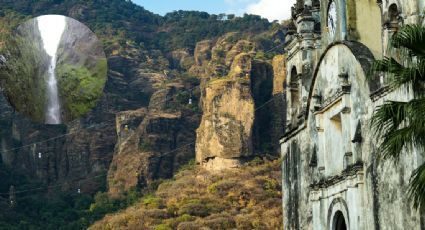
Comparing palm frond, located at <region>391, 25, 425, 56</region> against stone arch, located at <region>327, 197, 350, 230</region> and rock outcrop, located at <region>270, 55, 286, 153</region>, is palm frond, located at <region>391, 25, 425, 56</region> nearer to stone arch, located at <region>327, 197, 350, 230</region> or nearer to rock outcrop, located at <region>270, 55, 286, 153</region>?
stone arch, located at <region>327, 197, 350, 230</region>

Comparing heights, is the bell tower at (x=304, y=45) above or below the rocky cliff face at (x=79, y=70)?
above

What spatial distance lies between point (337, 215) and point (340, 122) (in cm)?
257

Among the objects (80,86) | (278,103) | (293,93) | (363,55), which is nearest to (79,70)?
(80,86)

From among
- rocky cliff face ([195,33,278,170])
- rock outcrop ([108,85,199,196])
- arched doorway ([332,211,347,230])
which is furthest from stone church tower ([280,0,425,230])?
rock outcrop ([108,85,199,196])

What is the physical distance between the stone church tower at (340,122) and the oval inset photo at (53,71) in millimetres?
6934

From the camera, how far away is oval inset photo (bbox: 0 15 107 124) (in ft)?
53.1

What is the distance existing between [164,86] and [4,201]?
25.6 m

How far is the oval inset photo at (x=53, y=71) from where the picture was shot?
16.2 metres

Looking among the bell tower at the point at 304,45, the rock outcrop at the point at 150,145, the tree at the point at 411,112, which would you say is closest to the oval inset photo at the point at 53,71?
the tree at the point at 411,112

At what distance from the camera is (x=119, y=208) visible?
304 feet

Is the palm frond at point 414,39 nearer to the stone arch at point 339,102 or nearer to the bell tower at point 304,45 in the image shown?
the stone arch at point 339,102

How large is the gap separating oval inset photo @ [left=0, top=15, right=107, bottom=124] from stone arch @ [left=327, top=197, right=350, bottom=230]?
7815 millimetres

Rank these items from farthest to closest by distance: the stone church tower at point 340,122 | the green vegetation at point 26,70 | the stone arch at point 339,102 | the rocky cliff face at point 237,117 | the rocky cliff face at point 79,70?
1. the rocky cliff face at point 237,117
2. the stone arch at point 339,102
3. the stone church tower at point 340,122
4. the rocky cliff face at point 79,70
5. the green vegetation at point 26,70

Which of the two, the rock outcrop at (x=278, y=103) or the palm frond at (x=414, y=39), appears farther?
the rock outcrop at (x=278, y=103)
